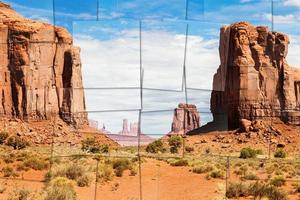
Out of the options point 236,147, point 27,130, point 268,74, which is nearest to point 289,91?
point 268,74

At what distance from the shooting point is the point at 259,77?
58.6 m

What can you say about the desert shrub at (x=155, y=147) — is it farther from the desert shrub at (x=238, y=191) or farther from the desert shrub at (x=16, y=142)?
the desert shrub at (x=16, y=142)

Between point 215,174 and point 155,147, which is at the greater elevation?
point 155,147

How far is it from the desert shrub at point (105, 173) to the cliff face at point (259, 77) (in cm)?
4251

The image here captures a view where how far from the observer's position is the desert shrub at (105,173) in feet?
38.7

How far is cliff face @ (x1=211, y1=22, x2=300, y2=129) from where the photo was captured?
183 feet

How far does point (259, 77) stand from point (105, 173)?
48063mm

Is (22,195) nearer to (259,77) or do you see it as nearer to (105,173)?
(105,173)

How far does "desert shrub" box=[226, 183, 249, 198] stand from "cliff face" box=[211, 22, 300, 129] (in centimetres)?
4416

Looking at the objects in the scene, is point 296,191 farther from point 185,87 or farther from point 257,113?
point 257,113

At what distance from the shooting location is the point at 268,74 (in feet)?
194

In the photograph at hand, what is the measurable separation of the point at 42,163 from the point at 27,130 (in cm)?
3211

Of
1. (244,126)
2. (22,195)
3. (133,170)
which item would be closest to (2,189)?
(22,195)

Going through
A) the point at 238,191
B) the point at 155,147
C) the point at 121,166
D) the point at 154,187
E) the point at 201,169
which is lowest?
the point at 238,191
